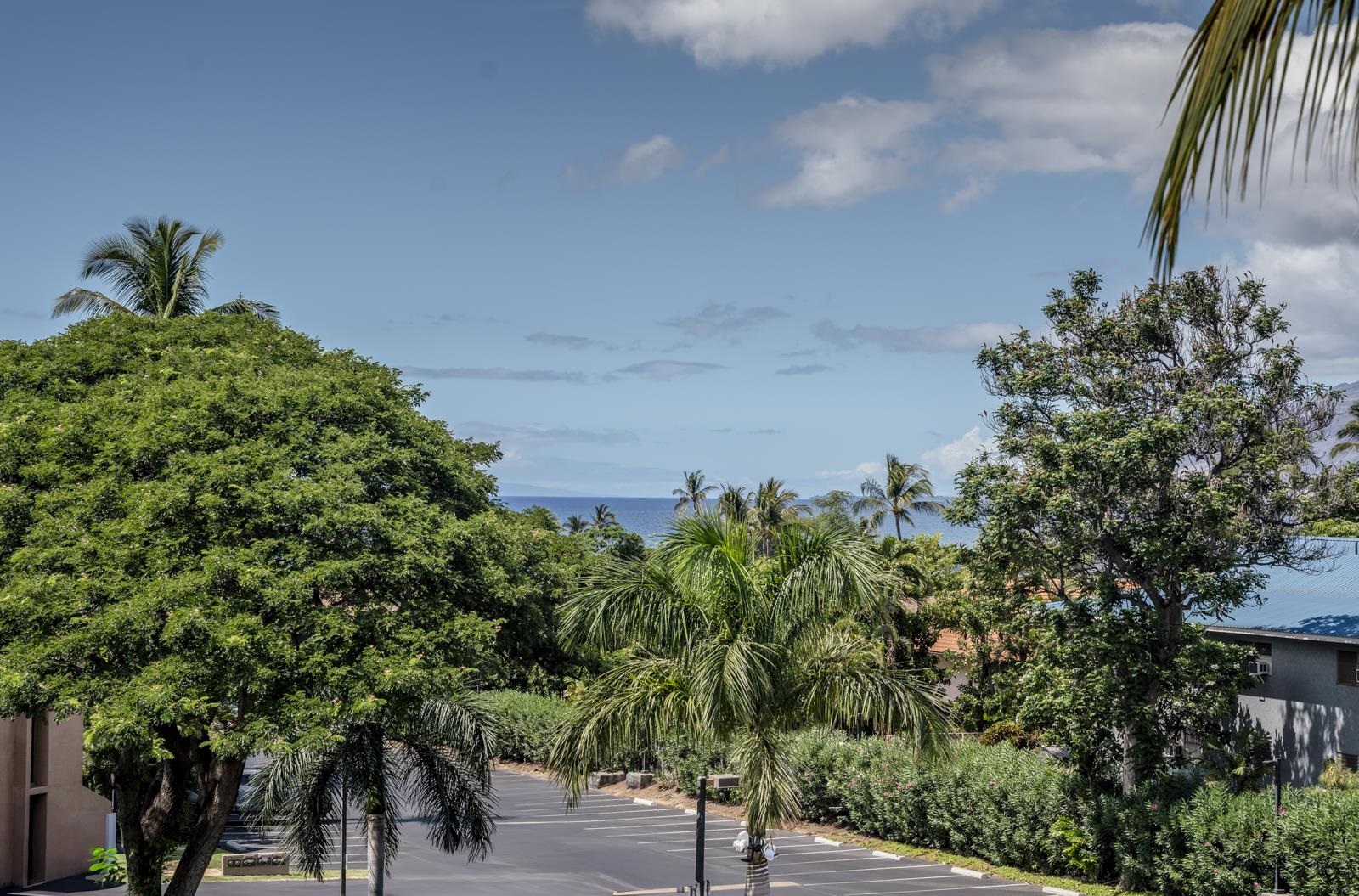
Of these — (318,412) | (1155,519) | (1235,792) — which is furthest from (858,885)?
(318,412)

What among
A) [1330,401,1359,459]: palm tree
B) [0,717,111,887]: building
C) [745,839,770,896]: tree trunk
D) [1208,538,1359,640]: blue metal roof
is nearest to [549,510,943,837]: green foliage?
[745,839,770,896]: tree trunk

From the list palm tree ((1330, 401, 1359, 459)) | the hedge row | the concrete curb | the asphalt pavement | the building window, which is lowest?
the asphalt pavement

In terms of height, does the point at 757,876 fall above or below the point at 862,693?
below

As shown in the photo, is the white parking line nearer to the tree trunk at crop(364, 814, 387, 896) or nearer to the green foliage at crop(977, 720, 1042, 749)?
the green foliage at crop(977, 720, 1042, 749)

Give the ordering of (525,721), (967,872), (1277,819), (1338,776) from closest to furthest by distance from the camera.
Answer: (1277,819) → (1338,776) → (967,872) → (525,721)

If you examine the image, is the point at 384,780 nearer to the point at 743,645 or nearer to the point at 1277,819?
the point at 743,645

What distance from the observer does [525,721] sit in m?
50.3

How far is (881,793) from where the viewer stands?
3522 cm

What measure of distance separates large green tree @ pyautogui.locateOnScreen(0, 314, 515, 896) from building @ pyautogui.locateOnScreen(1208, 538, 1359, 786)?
19.2 meters

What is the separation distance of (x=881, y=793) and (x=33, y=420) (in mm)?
23065

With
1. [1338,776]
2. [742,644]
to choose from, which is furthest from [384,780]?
[1338,776]

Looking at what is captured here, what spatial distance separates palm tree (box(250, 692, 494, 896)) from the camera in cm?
2162

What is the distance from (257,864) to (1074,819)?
60.4ft

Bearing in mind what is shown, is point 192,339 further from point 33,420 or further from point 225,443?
point 225,443
